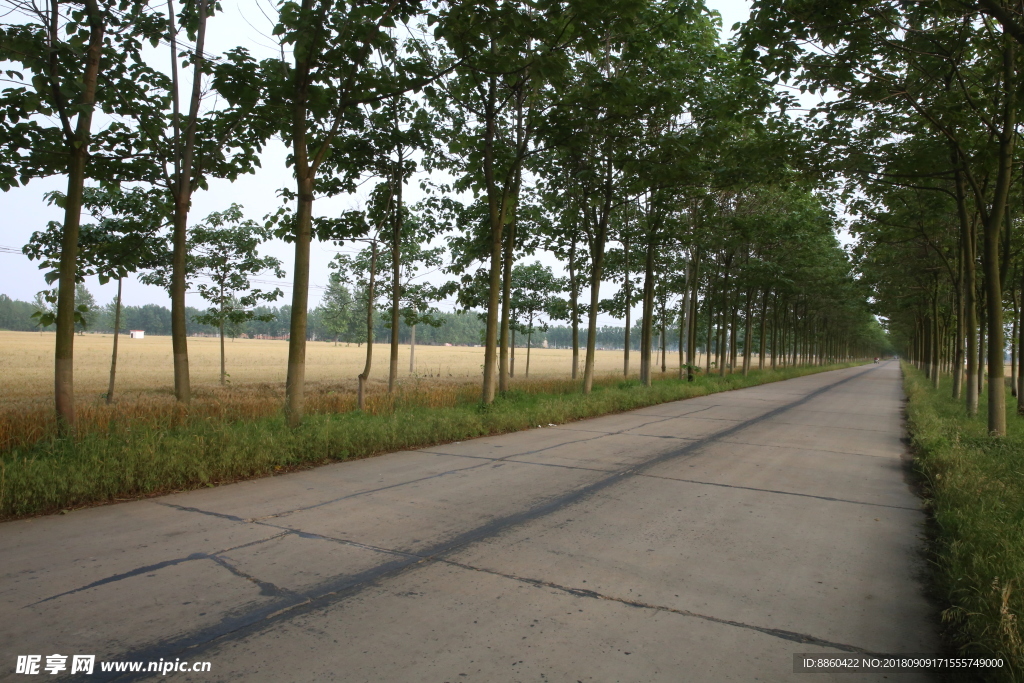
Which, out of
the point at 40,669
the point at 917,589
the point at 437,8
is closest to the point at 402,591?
the point at 40,669

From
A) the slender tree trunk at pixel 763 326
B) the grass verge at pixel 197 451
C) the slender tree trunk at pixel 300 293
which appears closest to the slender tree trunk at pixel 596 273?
the grass verge at pixel 197 451

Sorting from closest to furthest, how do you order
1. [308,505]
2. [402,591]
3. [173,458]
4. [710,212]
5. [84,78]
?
[402,591]
[308,505]
[173,458]
[84,78]
[710,212]

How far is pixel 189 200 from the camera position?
12188 millimetres

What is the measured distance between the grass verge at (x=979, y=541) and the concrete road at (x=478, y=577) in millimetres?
242

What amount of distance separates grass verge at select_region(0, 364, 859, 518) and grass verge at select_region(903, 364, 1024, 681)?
6.87 metres

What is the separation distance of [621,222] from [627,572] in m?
19.9

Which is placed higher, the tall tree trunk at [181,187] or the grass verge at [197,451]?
the tall tree trunk at [181,187]

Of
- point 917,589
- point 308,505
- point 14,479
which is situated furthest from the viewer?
point 308,505

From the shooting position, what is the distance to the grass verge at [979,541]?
3.36 meters

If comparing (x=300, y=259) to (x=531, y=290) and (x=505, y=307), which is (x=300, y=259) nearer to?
(x=505, y=307)

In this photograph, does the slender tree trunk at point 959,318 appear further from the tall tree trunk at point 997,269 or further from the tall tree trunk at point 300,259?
the tall tree trunk at point 300,259

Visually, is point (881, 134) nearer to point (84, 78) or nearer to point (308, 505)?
point (308, 505)

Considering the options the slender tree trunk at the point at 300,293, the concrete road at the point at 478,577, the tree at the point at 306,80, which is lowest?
the concrete road at the point at 478,577

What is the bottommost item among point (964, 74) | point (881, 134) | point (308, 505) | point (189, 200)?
point (308, 505)
